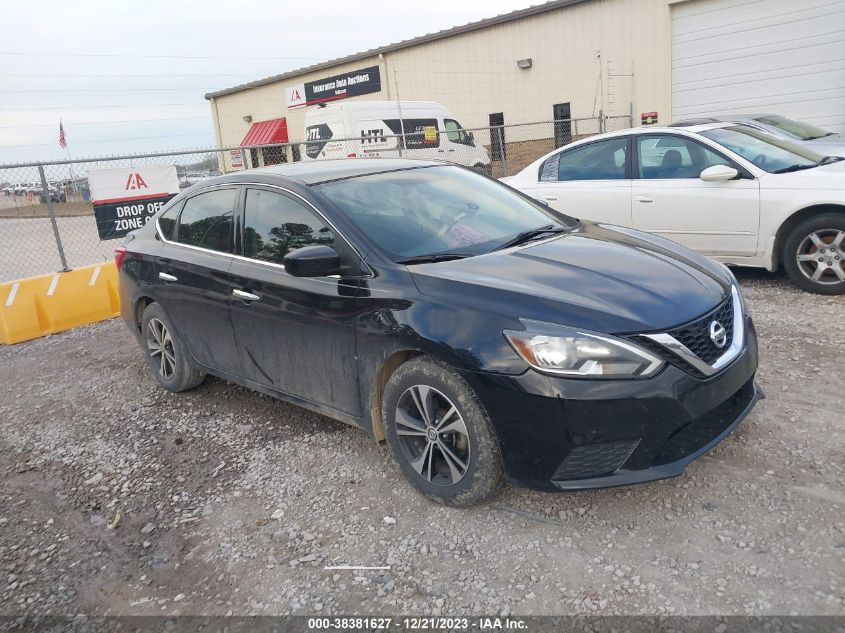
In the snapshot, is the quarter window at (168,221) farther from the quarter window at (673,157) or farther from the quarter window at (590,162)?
the quarter window at (673,157)

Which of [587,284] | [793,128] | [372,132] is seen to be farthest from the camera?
[372,132]

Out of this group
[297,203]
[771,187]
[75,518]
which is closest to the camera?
[75,518]

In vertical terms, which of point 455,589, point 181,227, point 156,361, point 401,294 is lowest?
point 455,589

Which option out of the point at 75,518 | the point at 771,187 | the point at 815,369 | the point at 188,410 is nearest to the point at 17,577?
the point at 75,518

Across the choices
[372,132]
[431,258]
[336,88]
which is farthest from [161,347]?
[336,88]

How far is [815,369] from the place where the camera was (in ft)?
14.3

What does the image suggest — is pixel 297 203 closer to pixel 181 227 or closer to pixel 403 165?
pixel 403 165

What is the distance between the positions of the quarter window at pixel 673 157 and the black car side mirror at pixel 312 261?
4.46 metres

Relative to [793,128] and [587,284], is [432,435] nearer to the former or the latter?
[587,284]

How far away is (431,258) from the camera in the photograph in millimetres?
3398

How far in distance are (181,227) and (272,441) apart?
65.7 inches

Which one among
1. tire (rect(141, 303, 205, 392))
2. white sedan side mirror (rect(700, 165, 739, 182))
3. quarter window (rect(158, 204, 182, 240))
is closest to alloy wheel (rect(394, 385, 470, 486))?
tire (rect(141, 303, 205, 392))

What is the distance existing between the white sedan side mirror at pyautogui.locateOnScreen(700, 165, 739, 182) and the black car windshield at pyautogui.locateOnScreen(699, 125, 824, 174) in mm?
291

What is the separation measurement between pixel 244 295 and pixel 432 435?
60.2 inches
